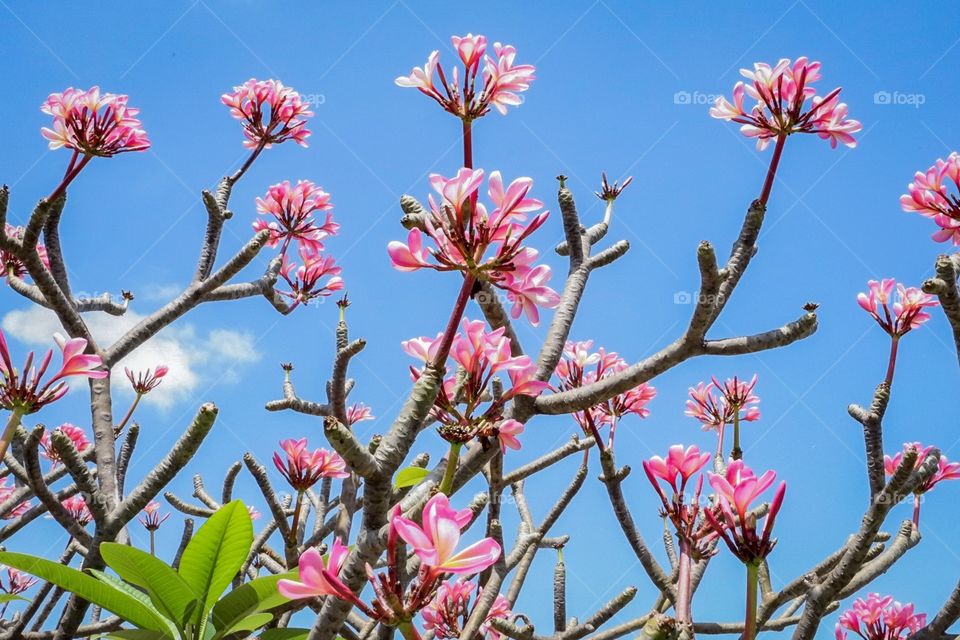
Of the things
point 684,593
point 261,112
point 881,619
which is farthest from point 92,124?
point 881,619

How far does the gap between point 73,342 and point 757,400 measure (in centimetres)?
364

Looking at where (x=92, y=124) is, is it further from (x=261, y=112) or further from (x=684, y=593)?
(x=684, y=593)

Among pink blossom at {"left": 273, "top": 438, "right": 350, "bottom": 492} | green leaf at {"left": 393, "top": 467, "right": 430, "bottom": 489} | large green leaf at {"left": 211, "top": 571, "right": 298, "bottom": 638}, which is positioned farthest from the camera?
pink blossom at {"left": 273, "top": 438, "right": 350, "bottom": 492}

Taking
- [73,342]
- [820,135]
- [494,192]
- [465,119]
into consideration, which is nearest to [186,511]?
[73,342]

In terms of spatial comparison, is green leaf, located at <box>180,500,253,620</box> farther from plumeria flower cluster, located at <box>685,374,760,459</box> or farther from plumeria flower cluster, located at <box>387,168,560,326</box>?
plumeria flower cluster, located at <box>685,374,760,459</box>

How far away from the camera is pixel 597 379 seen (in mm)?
3658

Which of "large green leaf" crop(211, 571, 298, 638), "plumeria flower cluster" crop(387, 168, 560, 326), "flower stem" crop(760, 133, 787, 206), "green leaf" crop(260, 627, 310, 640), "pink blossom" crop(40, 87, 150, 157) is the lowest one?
"green leaf" crop(260, 627, 310, 640)

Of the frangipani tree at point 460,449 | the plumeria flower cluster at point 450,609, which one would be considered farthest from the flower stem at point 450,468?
the plumeria flower cluster at point 450,609

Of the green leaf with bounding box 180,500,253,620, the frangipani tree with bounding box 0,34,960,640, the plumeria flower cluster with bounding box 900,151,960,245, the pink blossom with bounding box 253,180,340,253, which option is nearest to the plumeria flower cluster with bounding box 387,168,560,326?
the frangipani tree with bounding box 0,34,960,640

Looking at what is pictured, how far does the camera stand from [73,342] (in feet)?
7.04

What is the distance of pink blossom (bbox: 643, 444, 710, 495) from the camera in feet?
5.99

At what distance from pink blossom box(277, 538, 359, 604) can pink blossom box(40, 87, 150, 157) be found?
114 inches

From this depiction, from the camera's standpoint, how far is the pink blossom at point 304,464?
3525 millimetres

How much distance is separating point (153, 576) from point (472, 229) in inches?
50.7
